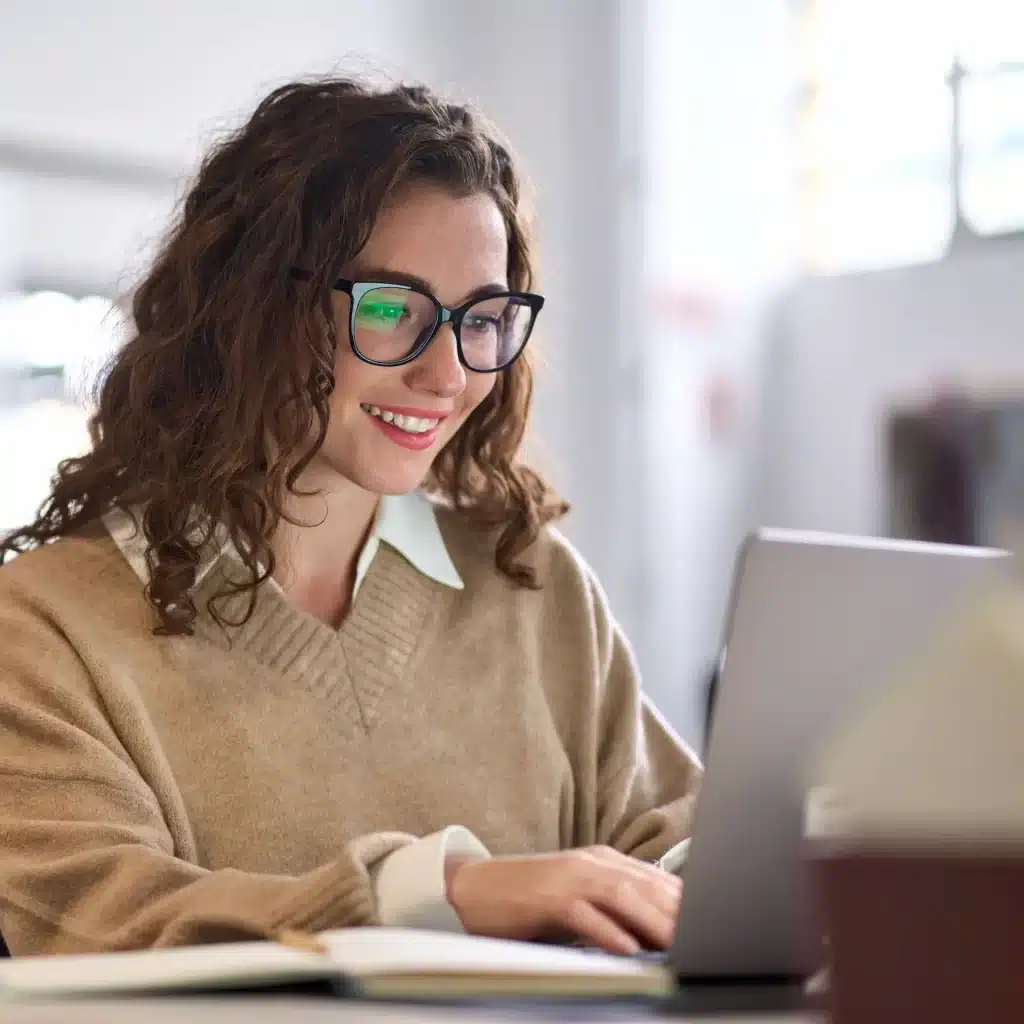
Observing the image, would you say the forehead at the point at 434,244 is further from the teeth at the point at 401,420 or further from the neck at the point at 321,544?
the neck at the point at 321,544

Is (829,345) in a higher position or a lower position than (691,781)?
higher

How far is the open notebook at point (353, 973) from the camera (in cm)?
77

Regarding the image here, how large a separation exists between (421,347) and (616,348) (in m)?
2.84

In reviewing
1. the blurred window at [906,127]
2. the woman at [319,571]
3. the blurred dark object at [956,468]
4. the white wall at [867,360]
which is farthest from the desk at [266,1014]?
the blurred window at [906,127]

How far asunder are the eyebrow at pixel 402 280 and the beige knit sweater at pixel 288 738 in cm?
30

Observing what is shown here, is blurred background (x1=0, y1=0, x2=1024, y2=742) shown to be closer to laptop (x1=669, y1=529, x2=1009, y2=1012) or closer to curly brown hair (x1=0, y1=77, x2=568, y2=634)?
curly brown hair (x1=0, y1=77, x2=568, y2=634)

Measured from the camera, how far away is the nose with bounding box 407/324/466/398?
1.53 m

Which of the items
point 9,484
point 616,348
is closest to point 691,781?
point 9,484

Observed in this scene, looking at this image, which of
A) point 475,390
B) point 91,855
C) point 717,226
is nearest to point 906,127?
point 717,226

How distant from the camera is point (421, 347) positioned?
1.52 metres

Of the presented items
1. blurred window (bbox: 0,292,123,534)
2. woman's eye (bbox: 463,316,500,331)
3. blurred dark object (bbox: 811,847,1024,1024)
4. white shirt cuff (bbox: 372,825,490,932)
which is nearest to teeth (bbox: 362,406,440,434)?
woman's eye (bbox: 463,316,500,331)

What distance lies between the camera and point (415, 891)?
1060mm

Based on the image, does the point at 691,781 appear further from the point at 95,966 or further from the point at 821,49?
the point at 821,49

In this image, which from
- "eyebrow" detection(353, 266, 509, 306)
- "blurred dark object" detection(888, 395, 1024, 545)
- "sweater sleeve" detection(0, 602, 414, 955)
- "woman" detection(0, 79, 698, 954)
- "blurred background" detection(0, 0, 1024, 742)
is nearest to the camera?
"sweater sleeve" detection(0, 602, 414, 955)
